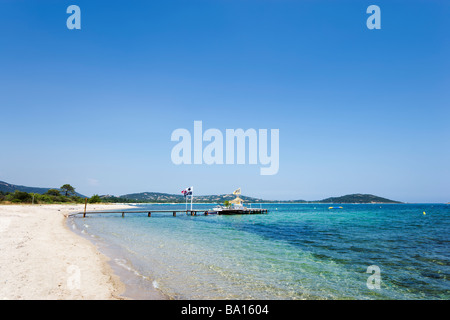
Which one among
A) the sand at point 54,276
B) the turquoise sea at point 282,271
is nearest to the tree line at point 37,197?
the sand at point 54,276

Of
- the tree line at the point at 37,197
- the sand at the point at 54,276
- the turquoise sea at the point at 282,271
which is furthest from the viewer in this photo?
the tree line at the point at 37,197

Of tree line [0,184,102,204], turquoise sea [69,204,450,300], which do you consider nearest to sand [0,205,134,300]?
turquoise sea [69,204,450,300]

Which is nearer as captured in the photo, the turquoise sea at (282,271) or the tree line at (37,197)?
the turquoise sea at (282,271)

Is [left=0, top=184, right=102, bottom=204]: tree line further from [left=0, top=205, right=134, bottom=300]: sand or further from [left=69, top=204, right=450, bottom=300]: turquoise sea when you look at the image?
[left=69, top=204, right=450, bottom=300]: turquoise sea

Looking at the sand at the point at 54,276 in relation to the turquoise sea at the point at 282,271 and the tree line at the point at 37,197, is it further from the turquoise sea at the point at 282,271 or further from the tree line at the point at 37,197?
the tree line at the point at 37,197

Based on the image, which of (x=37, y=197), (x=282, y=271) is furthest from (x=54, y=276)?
(x=37, y=197)

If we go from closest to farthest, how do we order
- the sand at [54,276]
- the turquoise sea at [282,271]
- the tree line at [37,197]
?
the sand at [54,276]
the turquoise sea at [282,271]
the tree line at [37,197]

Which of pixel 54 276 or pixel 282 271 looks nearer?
pixel 54 276

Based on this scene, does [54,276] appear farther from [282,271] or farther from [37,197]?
[37,197]

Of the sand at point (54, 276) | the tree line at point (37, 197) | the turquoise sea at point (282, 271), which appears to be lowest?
the tree line at point (37, 197)
